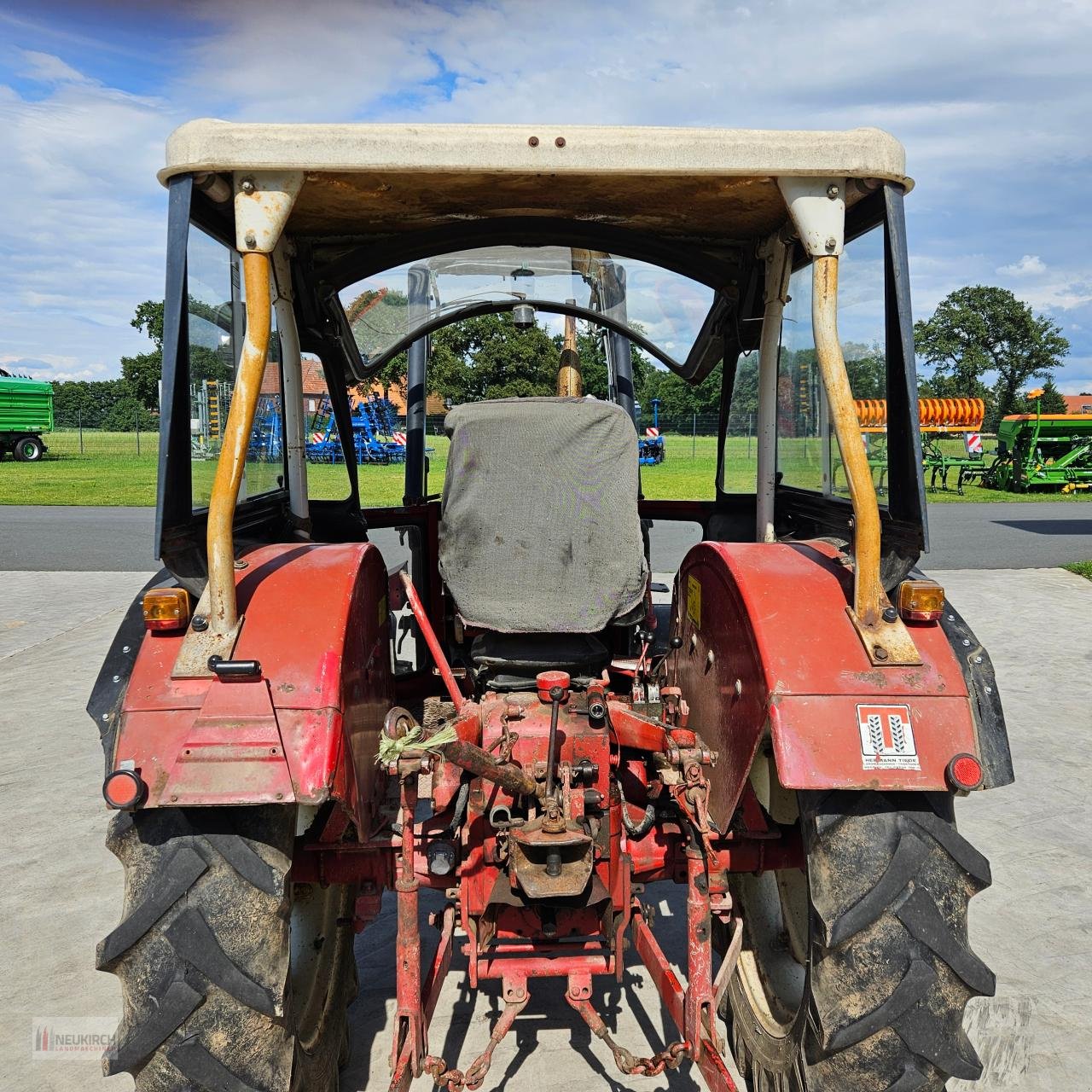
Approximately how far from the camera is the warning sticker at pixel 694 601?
10.9ft

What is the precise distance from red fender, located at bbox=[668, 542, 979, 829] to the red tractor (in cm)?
1

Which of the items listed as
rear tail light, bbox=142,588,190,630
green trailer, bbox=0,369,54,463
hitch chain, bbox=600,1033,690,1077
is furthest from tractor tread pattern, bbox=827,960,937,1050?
green trailer, bbox=0,369,54,463

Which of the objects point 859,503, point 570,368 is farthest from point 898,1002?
point 570,368

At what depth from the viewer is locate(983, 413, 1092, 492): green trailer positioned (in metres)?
24.2

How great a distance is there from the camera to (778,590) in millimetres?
2678

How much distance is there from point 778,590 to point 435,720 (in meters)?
1.16

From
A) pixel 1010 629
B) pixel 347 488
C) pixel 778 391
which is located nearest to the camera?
pixel 778 391

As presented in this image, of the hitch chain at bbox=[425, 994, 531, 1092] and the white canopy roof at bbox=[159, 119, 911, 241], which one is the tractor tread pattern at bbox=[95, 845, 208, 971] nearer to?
the hitch chain at bbox=[425, 994, 531, 1092]

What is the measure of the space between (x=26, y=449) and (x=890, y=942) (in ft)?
122

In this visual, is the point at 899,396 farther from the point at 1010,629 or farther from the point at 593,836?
the point at 1010,629

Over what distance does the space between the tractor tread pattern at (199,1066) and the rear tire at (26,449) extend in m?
36.4

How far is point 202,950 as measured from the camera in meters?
2.34

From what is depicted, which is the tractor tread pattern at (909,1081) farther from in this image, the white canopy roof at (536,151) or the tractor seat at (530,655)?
the white canopy roof at (536,151)

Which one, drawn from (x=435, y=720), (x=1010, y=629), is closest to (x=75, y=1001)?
(x=435, y=720)
